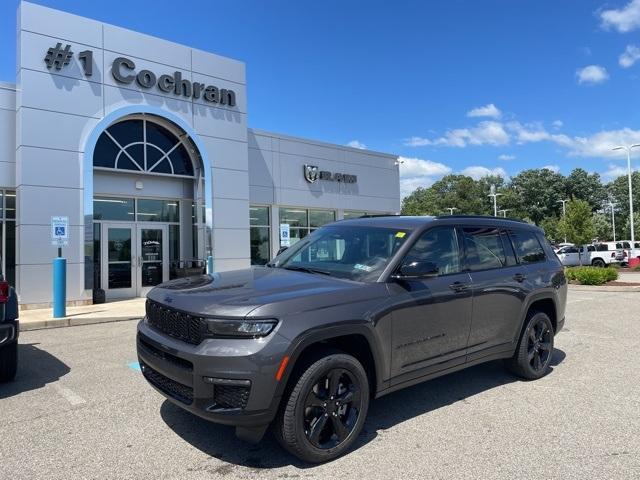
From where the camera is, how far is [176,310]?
11.8 ft

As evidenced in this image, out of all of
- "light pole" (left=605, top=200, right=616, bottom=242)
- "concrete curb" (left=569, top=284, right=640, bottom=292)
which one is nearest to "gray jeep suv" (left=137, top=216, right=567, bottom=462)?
"concrete curb" (left=569, top=284, right=640, bottom=292)

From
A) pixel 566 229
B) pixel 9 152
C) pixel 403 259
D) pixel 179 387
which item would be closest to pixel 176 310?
pixel 179 387

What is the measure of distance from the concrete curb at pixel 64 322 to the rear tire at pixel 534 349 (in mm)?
8003

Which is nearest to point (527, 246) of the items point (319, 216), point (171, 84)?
point (171, 84)

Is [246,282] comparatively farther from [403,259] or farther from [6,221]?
[6,221]

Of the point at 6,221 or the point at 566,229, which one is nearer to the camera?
the point at 6,221

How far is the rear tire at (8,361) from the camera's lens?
5316 mm

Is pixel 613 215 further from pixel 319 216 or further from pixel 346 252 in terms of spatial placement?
pixel 346 252

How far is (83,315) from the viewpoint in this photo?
34.9 ft

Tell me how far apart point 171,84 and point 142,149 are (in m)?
A: 2.14

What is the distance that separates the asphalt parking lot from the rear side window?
1375mm

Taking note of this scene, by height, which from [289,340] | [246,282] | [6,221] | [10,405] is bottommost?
[10,405]

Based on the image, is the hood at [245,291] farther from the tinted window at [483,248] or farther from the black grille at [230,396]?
the tinted window at [483,248]

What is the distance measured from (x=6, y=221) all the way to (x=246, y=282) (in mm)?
11818
